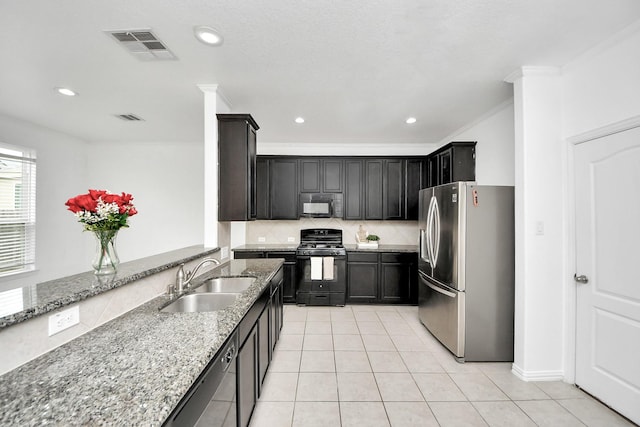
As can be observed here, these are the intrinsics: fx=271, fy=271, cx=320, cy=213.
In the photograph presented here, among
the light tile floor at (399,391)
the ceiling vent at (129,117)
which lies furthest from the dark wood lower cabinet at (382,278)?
the ceiling vent at (129,117)

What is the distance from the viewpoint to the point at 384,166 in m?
4.64

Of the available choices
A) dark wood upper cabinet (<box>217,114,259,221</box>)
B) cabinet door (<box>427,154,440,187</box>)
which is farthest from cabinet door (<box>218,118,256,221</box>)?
cabinet door (<box>427,154,440,187</box>)

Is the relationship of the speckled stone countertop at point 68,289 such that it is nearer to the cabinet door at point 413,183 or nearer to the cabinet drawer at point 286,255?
the cabinet drawer at point 286,255

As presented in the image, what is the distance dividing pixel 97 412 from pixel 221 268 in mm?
1987

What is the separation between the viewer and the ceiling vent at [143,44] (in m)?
1.96

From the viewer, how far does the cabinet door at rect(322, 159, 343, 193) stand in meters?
4.63

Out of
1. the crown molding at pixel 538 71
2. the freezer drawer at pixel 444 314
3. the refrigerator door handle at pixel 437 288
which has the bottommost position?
the freezer drawer at pixel 444 314

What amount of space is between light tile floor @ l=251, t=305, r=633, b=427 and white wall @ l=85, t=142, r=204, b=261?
305 cm

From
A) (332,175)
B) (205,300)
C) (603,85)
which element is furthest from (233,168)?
(603,85)

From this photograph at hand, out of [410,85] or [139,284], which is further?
[410,85]

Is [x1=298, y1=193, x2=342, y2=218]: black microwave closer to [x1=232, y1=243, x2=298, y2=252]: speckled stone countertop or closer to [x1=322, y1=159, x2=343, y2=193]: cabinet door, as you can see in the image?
[x1=322, y1=159, x2=343, y2=193]: cabinet door

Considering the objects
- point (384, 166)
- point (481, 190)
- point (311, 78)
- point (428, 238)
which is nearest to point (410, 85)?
point (311, 78)

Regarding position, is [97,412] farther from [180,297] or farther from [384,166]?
[384,166]

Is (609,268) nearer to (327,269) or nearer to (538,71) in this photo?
(538,71)
